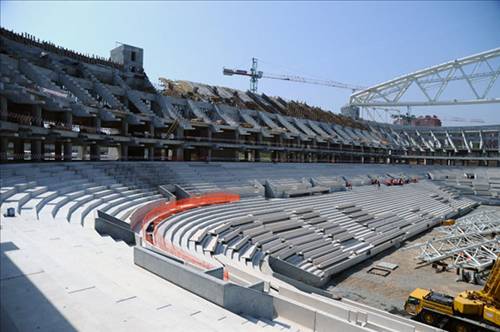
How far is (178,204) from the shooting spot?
18.9 meters

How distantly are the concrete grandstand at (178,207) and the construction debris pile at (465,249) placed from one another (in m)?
2.58

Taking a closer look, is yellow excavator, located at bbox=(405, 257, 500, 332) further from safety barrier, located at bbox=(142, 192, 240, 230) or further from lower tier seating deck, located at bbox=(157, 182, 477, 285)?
safety barrier, located at bbox=(142, 192, 240, 230)

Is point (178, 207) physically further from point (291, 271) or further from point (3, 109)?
→ point (3, 109)

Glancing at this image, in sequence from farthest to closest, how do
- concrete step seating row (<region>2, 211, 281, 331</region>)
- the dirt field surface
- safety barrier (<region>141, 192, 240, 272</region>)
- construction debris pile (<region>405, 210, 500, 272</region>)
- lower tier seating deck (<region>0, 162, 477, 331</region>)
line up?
1. construction debris pile (<region>405, 210, 500, 272</region>)
2. the dirt field surface
3. safety barrier (<region>141, 192, 240, 272</region>)
4. lower tier seating deck (<region>0, 162, 477, 331</region>)
5. concrete step seating row (<region>2, 211, 281, 331</region>)

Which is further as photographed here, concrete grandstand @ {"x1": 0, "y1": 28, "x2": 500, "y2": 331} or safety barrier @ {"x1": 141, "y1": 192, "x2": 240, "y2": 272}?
safety barrier @ {"x1": 141, "y1": 192, "x2": 240, "y2": 272}

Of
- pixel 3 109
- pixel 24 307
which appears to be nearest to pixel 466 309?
pixel 24 307

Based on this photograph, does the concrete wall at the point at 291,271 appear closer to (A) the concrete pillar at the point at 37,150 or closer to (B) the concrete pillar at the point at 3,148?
(B) the concrete pillar at the point at 3,148

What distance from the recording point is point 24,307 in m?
5.55

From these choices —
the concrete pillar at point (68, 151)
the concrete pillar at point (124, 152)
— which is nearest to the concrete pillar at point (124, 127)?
the concrete pillar at point (124, 152)

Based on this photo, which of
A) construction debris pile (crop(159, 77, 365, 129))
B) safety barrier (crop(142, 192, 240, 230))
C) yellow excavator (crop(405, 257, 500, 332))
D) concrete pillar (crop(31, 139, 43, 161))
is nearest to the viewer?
yellow excavator (crop(405, 257, 500, 332))

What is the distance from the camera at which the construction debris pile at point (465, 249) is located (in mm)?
17609

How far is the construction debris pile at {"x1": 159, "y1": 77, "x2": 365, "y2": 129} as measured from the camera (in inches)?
1575

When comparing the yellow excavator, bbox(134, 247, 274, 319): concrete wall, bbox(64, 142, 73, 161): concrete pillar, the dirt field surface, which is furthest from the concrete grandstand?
the yellow excavator

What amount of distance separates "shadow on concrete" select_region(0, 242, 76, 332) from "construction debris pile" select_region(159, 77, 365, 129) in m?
30.0
